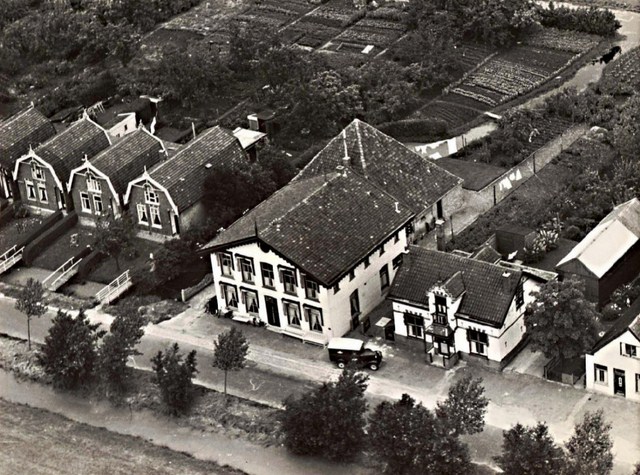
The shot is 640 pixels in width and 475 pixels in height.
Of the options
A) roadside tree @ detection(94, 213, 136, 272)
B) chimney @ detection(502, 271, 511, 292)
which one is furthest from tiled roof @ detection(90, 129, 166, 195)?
chimney @ detection(502, 271, 511, 292)

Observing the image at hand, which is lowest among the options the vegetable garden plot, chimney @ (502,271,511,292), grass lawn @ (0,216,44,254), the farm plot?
grass lawn @ (0,216,44,254)

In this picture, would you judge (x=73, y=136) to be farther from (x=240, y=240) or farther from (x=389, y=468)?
(x=389, y=468)

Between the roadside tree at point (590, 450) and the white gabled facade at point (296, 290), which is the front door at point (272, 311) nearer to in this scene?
the white gabled facade at point (296, 290)

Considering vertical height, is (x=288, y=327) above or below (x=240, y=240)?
below

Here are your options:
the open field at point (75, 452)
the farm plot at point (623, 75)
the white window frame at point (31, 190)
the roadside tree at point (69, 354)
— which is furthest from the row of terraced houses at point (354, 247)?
the farm plot at point (623, 75)

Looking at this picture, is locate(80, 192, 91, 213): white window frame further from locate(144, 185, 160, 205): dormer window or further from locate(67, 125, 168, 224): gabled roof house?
locate(144, 185, 160, 205): dormer window

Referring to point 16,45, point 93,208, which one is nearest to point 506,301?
point 93,208
